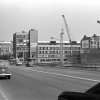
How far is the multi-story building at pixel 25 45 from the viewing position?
569ft

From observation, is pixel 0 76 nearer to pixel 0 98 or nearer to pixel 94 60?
pixel 0 98

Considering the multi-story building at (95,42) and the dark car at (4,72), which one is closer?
Result: the dark car at (4,72)

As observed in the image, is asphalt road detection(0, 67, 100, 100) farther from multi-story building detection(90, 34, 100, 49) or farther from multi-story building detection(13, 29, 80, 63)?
multi-story building detection(90, 34, 100, 49)

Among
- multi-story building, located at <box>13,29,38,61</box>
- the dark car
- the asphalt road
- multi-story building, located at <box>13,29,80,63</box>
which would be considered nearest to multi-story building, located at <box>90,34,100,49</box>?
multi-story building, located at <box>13,29,80,63</box>

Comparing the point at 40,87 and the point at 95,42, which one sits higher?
the point at 95,42

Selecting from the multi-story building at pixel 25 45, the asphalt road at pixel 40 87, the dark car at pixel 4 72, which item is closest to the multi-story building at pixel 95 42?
the multi-story building at pixel 25 45

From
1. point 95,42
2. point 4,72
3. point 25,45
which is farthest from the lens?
point 95,42

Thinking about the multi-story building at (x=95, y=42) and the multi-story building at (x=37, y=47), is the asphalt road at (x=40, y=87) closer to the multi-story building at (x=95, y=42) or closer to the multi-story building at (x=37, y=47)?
the multi-story building at (x=37, y=47)

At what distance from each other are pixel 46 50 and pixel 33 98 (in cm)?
17302

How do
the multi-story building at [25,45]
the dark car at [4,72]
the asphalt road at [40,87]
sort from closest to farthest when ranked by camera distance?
the asphalt road at [40,87] < the dark car at [4,72] < the multi-story building at [25,45]

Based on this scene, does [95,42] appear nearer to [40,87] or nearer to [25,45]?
[25,45]

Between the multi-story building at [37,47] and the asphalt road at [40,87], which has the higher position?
the multi-story building at [37,47]

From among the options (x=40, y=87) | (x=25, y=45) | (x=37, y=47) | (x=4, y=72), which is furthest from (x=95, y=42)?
(x=40, y=87)

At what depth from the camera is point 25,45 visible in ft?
596
